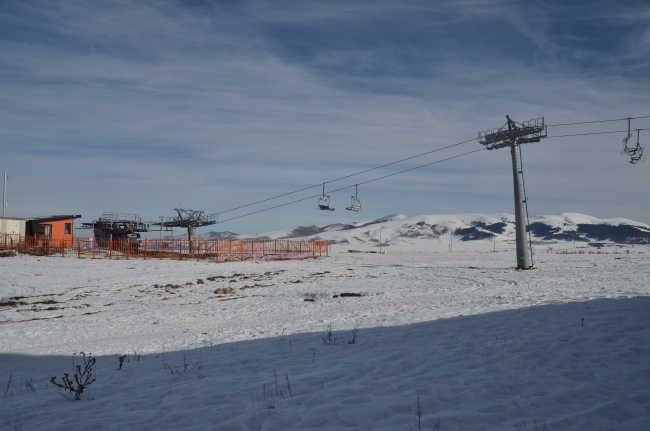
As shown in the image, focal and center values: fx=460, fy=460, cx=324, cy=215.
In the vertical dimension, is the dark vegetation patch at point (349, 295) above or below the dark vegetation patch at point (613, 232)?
below

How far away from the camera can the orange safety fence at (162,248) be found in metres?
39.2

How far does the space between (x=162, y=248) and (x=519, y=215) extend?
30.3 m

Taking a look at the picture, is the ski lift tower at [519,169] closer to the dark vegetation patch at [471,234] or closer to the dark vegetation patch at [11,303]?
the dark vegetation patch at [11,303]

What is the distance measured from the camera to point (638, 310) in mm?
11141

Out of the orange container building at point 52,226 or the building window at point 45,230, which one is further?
the building window at point 45,230

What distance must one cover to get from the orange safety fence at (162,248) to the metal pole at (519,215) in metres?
21.7

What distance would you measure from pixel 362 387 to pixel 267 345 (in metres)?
4.55

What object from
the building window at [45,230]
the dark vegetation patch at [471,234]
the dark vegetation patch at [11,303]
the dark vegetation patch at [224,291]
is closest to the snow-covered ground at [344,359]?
the dark vegetation patch at [11,303]

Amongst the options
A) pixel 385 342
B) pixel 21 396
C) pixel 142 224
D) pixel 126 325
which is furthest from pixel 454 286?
pixel 142 224

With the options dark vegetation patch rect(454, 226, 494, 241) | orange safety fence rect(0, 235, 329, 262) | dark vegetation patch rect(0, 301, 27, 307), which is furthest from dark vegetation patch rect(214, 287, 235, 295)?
dark vegetation patch rect(454, 226, 494, 241)

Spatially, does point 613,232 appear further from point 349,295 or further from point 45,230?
point 349,295

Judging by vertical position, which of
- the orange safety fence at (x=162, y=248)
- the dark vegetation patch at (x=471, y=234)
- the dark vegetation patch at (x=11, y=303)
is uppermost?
the dark vegetation patch at (x=471, y=234)

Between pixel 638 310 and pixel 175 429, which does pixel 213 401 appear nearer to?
pixel 175 429

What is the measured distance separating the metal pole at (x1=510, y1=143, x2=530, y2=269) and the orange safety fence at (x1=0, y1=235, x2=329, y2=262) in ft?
71.2
